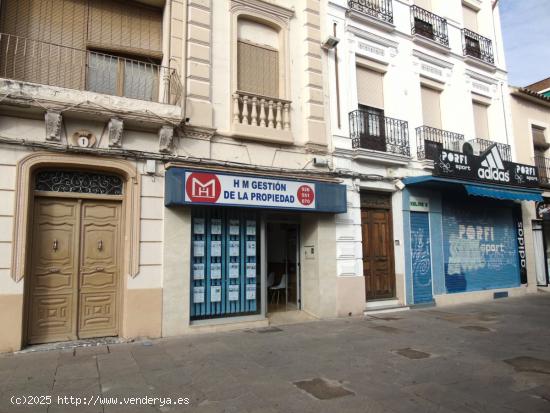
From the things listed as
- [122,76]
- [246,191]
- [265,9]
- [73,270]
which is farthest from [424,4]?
[73,270]

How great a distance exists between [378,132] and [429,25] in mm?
4660

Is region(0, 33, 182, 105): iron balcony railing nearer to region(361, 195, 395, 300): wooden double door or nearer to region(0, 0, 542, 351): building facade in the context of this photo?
region(0, 0, 542, 351): building facade

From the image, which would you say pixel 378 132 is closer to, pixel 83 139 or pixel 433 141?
pixel 433 141

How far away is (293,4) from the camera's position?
9.83 m

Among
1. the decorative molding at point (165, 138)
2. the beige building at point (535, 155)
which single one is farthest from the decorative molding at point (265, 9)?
the beige building at point (535, 155)

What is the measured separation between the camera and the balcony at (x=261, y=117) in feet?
28.0

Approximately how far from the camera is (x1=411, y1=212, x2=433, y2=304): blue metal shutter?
1077 centimetres

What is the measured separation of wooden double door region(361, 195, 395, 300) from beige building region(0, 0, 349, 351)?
1.25 metres

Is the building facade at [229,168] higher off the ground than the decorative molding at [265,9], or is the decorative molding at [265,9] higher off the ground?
the decorative molding at [265,9]

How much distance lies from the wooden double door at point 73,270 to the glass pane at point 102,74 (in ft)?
7.30

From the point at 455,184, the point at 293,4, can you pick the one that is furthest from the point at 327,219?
the point at 293,4

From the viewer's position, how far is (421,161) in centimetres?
1130

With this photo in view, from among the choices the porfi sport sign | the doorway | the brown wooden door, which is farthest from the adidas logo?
the porfi sport sign

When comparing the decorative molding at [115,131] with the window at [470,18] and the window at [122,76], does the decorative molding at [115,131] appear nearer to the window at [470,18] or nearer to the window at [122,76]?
the window at [122,76]
